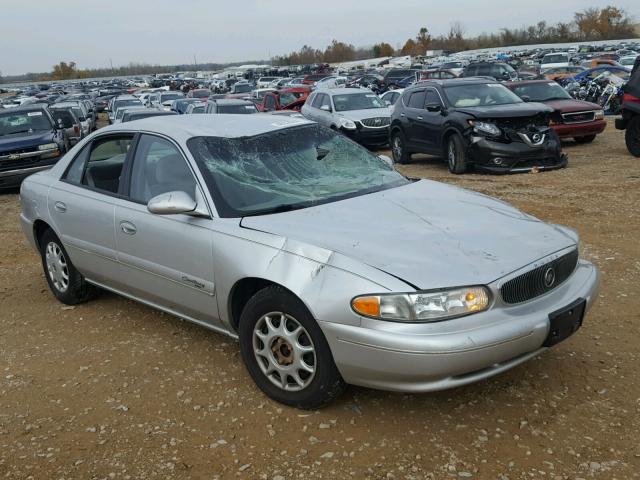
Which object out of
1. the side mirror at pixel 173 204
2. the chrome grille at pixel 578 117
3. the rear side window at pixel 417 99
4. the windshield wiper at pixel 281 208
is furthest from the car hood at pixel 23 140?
the chrome grille at pixel 578 117

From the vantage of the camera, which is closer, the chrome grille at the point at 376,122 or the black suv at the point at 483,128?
the black suv at the point at 483,128

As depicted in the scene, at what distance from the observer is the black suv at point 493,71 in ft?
105

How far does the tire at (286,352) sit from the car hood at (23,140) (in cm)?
1044

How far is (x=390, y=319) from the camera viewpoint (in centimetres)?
298

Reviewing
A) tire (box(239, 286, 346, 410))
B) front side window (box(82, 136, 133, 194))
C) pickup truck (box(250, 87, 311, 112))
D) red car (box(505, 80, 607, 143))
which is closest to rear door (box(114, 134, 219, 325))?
Answer: front side window (box(82, 136, 133, 194))

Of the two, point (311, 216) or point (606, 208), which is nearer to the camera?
point (311, 216)

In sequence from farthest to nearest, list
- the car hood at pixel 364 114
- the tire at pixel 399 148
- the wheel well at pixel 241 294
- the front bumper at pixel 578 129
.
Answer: the car hood at pixel 364 114 → the front bumper at pixel 578 129 → the tire at pixel 399 148 → the wheel well at pixel 241 294

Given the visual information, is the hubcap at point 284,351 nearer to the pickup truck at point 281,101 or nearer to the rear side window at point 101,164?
the rear side window at point 101,164

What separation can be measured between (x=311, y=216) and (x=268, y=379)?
0.94 metres

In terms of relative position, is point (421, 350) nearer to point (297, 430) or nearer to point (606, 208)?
point (297, 430)

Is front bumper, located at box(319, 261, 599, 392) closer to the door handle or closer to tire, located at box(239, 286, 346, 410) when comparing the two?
tire, located at box(239, 286, 346, 410)

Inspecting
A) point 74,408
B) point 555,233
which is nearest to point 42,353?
point 74,408

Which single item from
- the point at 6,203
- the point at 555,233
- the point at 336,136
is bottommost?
the point at 6,203

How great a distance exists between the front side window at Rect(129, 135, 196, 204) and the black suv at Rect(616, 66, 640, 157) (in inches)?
380
